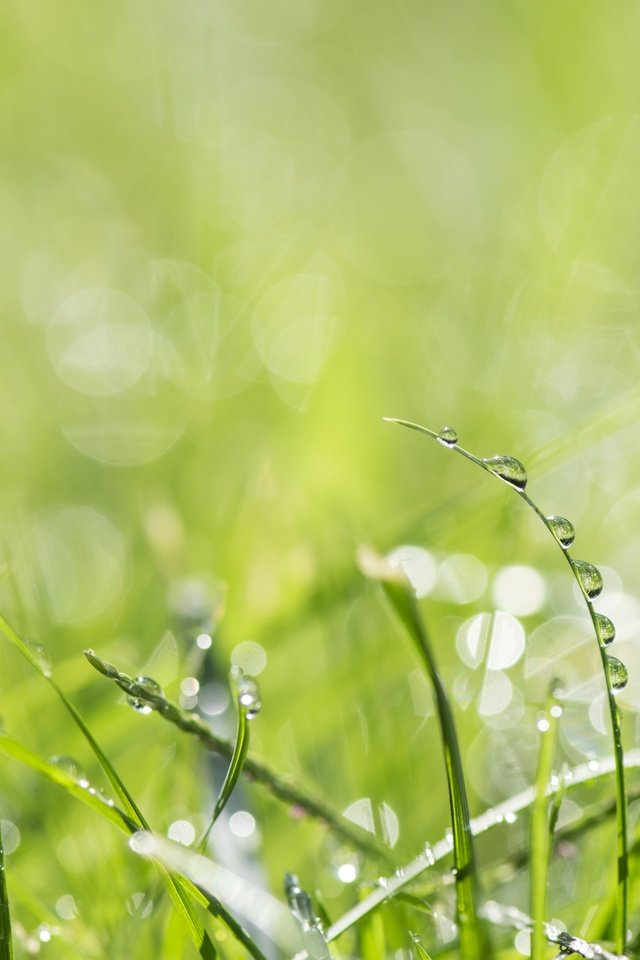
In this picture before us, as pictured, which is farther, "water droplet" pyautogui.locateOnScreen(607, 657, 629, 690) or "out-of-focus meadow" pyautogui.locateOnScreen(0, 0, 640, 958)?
"out-of-focus meadow" pyautogui.locateOnScreen(0, 0, 640, 958)

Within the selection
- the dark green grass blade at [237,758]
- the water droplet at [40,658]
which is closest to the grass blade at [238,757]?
the dark green grass blade at [237,758]

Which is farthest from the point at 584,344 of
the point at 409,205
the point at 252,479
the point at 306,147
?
the point at 306,147

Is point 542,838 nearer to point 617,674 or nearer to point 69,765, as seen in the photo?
point 617,674

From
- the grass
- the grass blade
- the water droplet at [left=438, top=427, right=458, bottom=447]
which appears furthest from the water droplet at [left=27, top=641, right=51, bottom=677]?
the water droplet at [left=438, top=427, right=458, bottom=447]

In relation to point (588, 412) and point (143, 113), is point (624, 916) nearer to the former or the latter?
point (588, 412)

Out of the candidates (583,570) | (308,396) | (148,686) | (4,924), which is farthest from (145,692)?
(308,396)

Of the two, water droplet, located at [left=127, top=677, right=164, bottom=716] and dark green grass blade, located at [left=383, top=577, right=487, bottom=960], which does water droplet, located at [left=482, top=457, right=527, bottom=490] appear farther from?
water droplet, located at [left=127, top=677, right=164, bottom=716]
